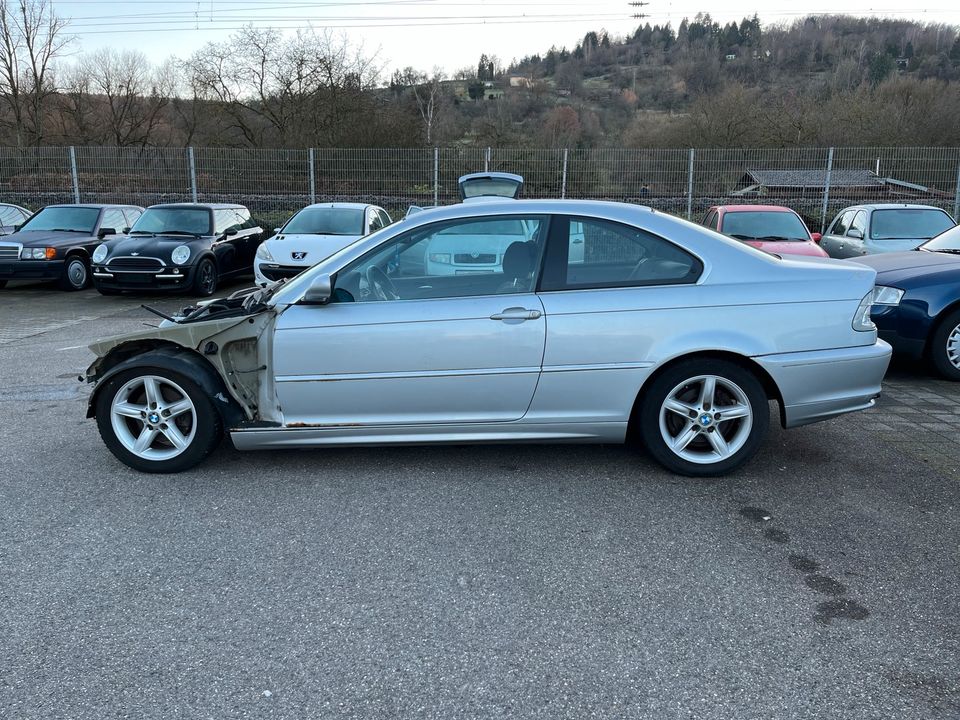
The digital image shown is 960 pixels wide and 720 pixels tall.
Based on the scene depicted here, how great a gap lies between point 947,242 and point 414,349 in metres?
6.64

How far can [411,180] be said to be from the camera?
1842cm

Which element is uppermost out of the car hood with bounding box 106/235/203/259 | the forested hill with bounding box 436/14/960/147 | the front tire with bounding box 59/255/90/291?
the forested hill with bounding box 436/14/960/147

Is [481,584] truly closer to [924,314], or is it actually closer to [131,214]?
[924,314]

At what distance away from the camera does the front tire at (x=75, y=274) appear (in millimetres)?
12844

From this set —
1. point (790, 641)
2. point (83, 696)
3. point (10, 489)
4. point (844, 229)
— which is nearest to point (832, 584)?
point (790, 641)

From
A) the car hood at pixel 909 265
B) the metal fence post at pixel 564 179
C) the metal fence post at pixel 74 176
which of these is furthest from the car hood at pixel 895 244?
the metal fence post at pixel 74 176

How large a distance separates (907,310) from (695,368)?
3515 millimetres

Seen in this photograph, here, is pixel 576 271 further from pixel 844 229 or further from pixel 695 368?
pixel 844 229

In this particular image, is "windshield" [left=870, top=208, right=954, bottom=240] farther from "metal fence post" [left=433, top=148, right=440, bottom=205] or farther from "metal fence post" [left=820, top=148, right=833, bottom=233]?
"metal fence post" [left=433, top=148, right=440, bottom=205]

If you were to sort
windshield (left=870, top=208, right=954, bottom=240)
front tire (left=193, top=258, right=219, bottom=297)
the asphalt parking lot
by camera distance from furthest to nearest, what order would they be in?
front tire (left=193, top=258, right=219, bottom=297) → windshield (left=870, top=208, right=954, bottom=240) → the asphalt parking lot

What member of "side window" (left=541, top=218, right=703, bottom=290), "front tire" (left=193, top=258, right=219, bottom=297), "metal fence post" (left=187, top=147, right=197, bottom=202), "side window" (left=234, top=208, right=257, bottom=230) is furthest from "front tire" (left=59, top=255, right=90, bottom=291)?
"side window" (left=541, top=218, right=703, bottom=290)

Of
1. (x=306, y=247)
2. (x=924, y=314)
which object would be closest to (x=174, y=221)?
(x=306, y=247)

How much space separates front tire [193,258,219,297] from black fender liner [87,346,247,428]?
781cm

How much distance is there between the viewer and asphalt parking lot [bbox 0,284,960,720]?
8.07ft
